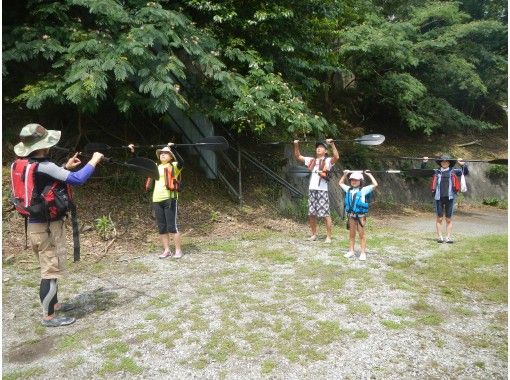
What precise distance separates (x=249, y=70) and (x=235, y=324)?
5654mm

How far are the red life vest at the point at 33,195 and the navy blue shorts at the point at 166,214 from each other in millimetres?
2335

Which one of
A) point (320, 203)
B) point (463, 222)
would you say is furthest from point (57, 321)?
point (463, 222)

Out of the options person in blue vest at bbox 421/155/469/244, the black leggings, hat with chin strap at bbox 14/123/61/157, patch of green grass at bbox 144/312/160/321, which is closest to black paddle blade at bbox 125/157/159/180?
hat with chin strap at bbox 14/123/61/157

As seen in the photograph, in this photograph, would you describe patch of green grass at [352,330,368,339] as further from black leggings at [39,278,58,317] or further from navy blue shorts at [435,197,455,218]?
navy blue shorts at [435,197,455,218]

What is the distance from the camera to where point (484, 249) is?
25.5 ft

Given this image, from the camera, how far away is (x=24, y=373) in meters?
3.69

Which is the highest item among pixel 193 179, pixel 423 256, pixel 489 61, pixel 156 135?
pixel 489 61

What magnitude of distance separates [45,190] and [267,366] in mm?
2811

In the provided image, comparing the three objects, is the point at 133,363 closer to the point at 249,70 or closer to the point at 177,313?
the point at 177,313

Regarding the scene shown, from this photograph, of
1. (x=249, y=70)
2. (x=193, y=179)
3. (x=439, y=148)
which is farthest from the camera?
(x=439, y=148)

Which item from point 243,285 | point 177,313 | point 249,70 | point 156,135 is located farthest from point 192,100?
point 177,313

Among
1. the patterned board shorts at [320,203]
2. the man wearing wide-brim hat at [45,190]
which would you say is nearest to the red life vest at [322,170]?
the patterned board shorts at [320,203]

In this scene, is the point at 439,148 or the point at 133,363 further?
the point at 439,148

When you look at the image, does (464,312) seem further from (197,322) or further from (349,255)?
(197,322)
